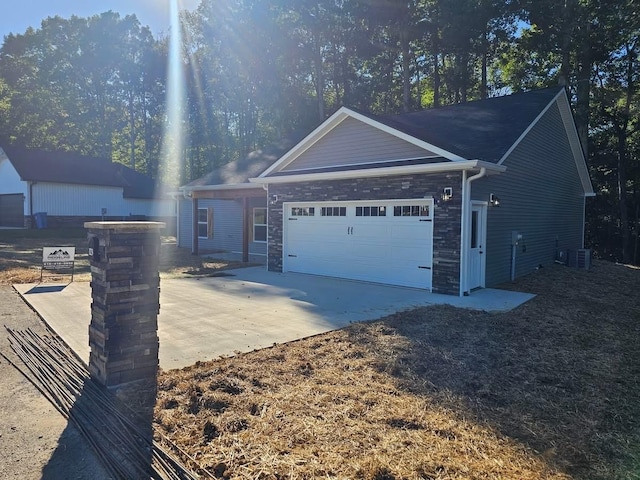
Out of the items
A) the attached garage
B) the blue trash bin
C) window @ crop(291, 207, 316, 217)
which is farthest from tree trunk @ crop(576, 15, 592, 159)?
the attached garage

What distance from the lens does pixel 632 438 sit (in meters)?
3.31

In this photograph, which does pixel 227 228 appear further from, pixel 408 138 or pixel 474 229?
pixel 474 229

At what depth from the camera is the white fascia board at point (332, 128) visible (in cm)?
927

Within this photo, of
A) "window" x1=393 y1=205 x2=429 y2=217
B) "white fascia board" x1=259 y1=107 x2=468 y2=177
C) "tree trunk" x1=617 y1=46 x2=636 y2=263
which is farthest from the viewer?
"tree trunk" x1=617 y1=46 x2=636 y2=263

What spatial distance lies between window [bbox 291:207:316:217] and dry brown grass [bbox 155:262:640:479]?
5.94 m

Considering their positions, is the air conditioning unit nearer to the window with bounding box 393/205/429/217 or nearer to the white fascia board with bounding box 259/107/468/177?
the window with bounding box 393/205/429/217

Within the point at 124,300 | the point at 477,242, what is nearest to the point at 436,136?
the point at 477,242

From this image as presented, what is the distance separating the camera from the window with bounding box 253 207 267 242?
16.5 m

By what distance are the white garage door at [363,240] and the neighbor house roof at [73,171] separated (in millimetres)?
20067

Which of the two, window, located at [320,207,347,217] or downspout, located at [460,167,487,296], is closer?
downspout, located at [460,167,487,296]

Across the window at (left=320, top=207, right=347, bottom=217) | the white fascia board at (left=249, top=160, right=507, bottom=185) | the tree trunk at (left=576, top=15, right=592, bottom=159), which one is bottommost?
the window at (left=320, top=207, right=347, bottom=217)

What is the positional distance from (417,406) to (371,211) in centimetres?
712

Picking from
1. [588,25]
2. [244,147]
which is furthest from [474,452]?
[244,147]

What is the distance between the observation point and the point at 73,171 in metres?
27.5
